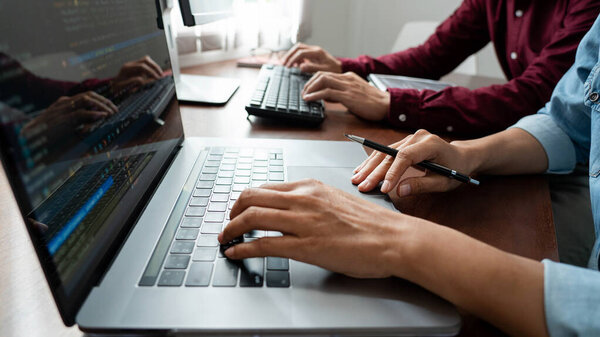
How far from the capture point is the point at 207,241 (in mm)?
369

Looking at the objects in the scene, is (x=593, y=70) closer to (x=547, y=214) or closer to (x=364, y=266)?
(x=547, y=214)

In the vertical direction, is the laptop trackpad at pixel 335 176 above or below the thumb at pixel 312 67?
below

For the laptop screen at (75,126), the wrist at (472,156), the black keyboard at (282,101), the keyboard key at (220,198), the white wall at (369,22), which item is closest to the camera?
the laptop screen at (75,126)

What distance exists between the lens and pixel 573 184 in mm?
763

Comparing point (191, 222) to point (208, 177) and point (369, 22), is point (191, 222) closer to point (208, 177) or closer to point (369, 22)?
point (208, 177)

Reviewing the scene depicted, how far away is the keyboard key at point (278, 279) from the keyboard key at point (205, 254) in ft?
0.20

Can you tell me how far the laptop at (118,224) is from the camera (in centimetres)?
26

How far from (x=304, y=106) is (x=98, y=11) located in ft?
1.53

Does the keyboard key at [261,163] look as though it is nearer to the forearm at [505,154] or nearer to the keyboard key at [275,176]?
the keyboard key at [275,176]

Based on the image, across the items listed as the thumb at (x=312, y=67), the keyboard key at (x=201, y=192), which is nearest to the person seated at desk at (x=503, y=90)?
the thumb at (x=312, y=67)

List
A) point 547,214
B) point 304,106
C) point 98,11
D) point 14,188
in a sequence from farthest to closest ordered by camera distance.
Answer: point 304,106, point 547,214, point 98,11, point 14,188

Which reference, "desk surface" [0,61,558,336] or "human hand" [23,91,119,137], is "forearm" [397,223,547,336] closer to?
"desk surface" [0,61,558,336]

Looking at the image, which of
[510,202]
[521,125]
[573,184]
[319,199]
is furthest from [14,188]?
[573,184]

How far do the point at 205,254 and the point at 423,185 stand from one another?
1.01ft
